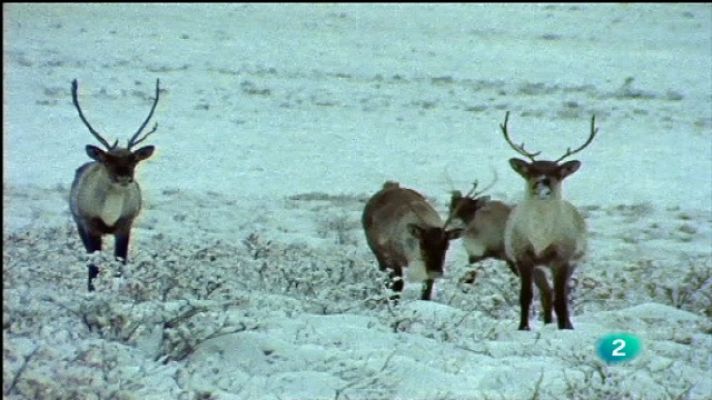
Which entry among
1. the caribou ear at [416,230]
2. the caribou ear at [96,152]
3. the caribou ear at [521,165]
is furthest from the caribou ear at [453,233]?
the caribou ear at [96,152]

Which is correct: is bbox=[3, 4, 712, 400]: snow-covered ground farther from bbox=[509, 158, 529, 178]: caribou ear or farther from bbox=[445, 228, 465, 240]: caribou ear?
bbox=[509, 158, 529, 178]: caribou ear

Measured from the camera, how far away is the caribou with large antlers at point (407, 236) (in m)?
9.33

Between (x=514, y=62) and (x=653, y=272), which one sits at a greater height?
(x=514, y=62)

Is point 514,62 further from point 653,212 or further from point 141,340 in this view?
point 141,340

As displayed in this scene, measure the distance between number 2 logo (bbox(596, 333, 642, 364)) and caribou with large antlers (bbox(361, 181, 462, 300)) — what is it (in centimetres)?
199

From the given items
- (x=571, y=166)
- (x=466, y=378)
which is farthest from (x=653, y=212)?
(x=466, y=378)

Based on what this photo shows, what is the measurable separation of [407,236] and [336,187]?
553cm

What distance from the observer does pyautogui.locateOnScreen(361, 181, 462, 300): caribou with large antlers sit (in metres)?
9.33

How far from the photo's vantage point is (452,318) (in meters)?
7.55

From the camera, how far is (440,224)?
1004 cm

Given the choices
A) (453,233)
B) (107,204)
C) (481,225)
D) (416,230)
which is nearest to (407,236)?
(416,230)

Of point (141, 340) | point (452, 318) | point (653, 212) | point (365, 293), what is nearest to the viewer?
point (141, 340)

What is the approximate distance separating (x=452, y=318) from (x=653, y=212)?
6.36 m

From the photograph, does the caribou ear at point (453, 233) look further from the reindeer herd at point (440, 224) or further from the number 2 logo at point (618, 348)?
the number 2 logo at point (618, 348)
